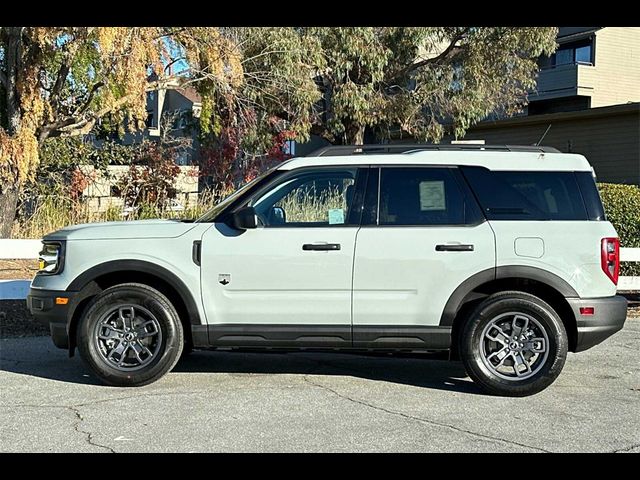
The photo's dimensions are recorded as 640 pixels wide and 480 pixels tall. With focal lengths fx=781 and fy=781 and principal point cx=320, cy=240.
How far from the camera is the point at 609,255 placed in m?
6.39

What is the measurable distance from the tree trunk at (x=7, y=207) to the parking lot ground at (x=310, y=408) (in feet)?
21.1

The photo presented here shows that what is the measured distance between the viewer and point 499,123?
26375 mm

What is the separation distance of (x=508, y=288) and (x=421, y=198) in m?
1.05

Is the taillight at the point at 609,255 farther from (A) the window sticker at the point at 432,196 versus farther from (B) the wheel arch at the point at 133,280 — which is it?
(B) the wheel arch at the point at 133,280

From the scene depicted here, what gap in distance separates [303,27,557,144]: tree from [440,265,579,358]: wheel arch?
1489 cm

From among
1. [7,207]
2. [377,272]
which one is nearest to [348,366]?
[377,272]

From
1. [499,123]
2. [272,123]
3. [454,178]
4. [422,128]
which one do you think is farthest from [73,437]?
[499,123]

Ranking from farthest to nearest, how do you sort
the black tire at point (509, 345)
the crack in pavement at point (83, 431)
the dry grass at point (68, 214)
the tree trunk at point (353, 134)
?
1. the tree trunk at point (353, 134)
2. the dry grass at point (68, 214)
3. the black tire at point (509, 345)
4. the crack in pavement at point (83, 431)

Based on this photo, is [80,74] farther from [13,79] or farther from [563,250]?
[563,250]

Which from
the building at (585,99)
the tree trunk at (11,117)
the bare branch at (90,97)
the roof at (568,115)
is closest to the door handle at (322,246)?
the bare branch at (90,97)

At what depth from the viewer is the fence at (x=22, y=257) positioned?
29.2 ft

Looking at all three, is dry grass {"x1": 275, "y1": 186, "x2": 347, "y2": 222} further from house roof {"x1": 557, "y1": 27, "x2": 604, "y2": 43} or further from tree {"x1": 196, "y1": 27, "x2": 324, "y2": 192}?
house roof {"x1": 557, "y1": 27, "x2": 604, "y2": 43}

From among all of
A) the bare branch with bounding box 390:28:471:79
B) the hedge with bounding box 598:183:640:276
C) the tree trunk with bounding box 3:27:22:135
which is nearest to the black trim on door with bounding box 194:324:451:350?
the hedge with bounding box 598:183:640:276

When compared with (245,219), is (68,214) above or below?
above
